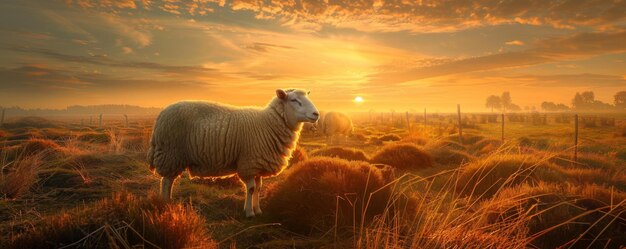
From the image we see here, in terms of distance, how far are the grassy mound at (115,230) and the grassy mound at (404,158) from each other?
9867 mm

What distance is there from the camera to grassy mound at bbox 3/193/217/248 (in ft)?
10.0

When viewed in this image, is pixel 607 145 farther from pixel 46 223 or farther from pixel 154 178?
pixel 46 223

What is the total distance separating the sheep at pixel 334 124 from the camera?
97.9ft

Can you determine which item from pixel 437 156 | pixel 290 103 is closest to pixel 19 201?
pixel 290 103

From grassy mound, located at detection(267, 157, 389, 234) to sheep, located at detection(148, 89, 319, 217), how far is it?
60cm

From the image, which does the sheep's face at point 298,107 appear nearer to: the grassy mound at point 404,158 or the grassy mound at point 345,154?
the grassy mound at point 345,154

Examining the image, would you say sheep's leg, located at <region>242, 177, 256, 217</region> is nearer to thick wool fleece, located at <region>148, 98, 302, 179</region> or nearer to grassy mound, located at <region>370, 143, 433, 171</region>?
thick wool fleece, located at <region>148, 98, 302, 179</region>

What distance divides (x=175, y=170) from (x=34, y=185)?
4.77 metres

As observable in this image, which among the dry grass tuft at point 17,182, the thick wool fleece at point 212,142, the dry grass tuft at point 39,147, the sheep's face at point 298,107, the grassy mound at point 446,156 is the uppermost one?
the sheep's face at point 298,107

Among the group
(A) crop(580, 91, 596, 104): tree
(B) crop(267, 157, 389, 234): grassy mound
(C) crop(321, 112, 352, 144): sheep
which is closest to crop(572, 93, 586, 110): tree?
(A) crop(580, 91, 596, 104): tree

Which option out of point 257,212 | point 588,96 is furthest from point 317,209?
point 588,96

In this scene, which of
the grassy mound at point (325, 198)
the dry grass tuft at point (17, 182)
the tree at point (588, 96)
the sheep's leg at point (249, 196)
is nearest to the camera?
the grassy mound at point (325, 198)

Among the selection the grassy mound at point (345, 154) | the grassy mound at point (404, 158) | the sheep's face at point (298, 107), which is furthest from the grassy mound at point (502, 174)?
the grassy mound at point (345, 154)

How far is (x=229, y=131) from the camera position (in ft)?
20.6
